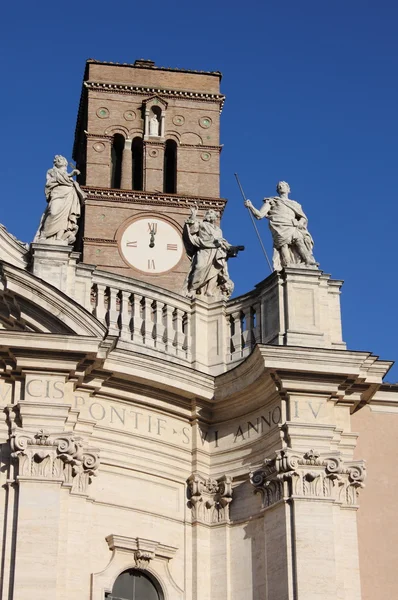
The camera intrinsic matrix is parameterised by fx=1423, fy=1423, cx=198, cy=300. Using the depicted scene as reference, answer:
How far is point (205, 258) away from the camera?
19938mm

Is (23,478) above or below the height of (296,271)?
below

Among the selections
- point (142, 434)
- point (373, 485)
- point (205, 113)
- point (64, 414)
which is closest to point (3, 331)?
point (64, 414)

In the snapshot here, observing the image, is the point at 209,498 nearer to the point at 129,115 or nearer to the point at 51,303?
the point at 51,303

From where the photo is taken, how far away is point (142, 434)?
1869cm

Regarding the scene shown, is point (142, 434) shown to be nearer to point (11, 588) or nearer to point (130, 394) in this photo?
point (130, 394)

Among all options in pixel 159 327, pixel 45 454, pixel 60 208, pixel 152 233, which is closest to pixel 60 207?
pixel 60 208

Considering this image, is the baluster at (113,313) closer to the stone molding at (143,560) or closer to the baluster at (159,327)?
the baluster at (159,327)

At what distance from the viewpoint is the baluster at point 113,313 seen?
19016 mm

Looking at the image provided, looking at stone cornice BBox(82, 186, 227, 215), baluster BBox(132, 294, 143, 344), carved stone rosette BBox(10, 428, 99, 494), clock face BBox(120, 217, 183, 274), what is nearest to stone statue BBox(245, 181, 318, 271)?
baluster BBox(132, 294, 143, 344)

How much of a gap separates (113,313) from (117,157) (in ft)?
79.4

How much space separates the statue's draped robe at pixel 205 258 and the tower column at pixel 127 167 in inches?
847

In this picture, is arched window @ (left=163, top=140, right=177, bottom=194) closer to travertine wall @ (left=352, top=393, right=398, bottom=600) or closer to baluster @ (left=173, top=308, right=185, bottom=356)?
baluster @ (left=173, top=308, right=185, bottom=356)

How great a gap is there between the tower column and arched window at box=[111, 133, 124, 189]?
266 millimetres

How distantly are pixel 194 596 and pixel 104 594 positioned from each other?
1.30 metres
